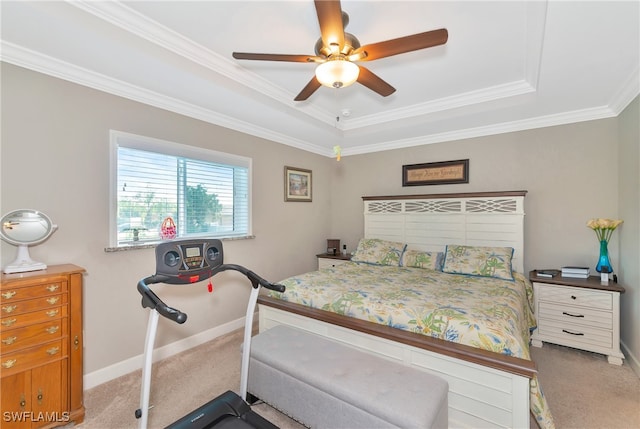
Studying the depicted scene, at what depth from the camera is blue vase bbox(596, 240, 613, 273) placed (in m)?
2.82

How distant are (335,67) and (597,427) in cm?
287

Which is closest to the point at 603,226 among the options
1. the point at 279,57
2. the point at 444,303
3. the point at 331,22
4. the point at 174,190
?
the point at 444,303

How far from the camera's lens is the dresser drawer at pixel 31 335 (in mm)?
1681

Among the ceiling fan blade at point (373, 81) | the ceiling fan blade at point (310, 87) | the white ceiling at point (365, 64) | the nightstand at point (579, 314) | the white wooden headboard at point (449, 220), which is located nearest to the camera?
the white ceiling at point (365, 64)

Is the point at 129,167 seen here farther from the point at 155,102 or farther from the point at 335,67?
the point at 335,67

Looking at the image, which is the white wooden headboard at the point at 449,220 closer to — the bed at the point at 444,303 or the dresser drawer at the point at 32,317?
the bed at the point at 444,303

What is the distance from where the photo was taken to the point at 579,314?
280 cm

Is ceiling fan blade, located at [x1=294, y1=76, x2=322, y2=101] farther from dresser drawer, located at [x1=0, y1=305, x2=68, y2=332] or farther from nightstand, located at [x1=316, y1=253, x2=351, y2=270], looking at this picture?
nightstand, located at [x1=316, y1=253, x2=351, y2=270]

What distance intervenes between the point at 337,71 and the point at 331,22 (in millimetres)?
275

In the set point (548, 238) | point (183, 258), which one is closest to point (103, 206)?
point (183, 258)

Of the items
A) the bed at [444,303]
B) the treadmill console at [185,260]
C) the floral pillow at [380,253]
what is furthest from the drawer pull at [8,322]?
the floral pillow at [380,253]

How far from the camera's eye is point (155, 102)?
106 inches

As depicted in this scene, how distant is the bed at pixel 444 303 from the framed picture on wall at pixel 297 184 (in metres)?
1.17

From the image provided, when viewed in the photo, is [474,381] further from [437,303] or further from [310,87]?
[310,87]
